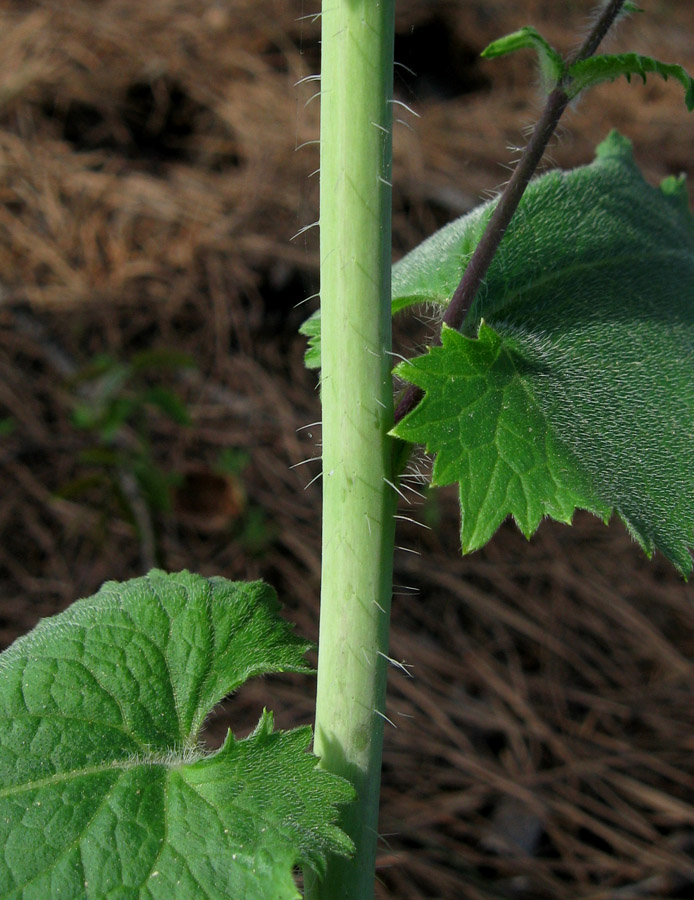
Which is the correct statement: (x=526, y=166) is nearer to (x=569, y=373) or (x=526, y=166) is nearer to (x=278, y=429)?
(x=569, y=373)

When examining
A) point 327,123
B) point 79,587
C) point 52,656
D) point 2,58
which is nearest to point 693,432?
point 327,123

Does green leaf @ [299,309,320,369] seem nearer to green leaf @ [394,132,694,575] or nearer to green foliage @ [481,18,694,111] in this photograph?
green leaf @ [394,132,694,575]

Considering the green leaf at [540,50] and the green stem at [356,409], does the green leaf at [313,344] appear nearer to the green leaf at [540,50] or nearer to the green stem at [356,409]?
the green stem at [356,409]

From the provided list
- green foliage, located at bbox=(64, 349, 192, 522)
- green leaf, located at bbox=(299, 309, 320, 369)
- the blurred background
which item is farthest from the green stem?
green foliage, located at bbox=(64, 349, 192, 522)

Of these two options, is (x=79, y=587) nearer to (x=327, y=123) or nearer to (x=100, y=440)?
(x=100, y=440)

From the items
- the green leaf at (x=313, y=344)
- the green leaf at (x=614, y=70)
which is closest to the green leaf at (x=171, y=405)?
the green leaf at (x=313, y=344)

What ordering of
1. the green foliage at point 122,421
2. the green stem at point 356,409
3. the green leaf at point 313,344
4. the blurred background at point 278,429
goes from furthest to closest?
the green foliage at point 122,421
the blurred background at point 278,429
the green leaf at point 313,344
the green stem at point 356,409
